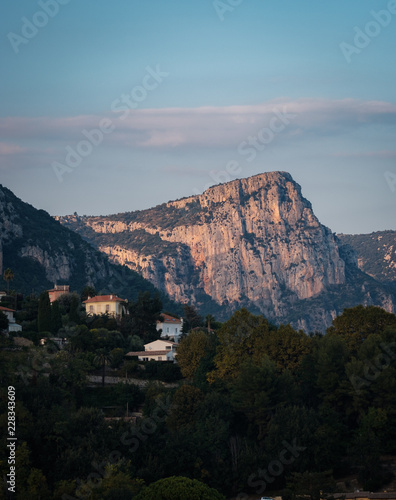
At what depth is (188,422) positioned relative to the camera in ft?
232

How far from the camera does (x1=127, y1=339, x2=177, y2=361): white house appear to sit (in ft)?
296

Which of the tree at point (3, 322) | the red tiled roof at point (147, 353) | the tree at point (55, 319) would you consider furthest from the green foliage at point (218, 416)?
the tree at point (55, 319)

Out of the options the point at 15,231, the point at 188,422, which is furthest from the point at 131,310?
the point at 15,231

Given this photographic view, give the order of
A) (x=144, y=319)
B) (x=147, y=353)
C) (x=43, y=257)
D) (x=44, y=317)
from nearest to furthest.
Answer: (x=147, y=353)
(x=44, y=317)
(x=144, y=319)
(x=43, y=257)

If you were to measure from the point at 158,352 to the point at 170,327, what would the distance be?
1606cm

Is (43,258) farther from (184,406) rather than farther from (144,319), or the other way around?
(184,406)

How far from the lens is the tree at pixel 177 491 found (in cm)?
5153

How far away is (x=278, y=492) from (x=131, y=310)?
45.7 metres

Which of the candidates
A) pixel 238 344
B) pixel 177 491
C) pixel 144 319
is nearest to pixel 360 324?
pixel 238 344

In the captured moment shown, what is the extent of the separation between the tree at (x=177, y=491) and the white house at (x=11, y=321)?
136ft

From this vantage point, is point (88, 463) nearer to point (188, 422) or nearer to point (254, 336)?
point (188, 422)

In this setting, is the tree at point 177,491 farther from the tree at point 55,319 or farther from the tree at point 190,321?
the tree at point 190,321

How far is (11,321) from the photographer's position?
94.6 m

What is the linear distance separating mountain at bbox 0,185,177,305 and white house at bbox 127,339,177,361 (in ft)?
235
